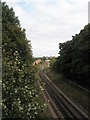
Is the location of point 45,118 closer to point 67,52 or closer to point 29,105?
point 29,105

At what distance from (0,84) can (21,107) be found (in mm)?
2108

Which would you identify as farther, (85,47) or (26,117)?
(85,47)

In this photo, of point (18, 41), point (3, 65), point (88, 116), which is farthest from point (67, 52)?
point (3, 65)

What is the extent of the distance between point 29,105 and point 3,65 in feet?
13.8

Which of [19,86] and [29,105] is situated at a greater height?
[19,86]

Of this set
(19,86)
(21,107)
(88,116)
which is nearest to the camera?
(21,107)

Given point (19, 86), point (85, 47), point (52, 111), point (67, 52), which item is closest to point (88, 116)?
point (52, 111)

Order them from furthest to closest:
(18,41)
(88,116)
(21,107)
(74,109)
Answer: (18,41)
(74,109)
(88,116)
(21,107)

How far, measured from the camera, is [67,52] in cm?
5950

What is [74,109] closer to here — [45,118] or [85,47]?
[45,118]

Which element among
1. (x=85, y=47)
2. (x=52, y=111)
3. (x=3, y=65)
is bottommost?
(x=52, y=111)

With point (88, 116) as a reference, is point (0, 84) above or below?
above

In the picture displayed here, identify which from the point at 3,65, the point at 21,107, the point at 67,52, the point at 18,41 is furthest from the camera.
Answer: the point at 67,52

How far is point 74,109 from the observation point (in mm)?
33938
